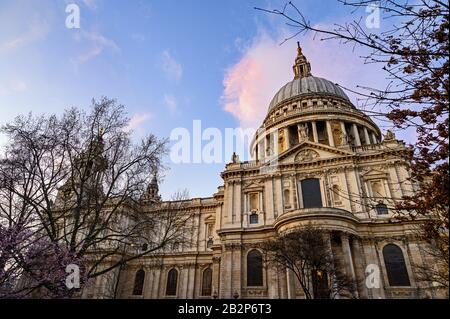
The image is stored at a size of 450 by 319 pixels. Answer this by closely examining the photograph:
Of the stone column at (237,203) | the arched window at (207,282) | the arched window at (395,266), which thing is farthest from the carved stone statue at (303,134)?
the arched window at (207,282)

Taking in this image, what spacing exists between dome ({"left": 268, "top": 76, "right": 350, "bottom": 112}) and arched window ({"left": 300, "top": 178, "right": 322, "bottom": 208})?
22453 mm

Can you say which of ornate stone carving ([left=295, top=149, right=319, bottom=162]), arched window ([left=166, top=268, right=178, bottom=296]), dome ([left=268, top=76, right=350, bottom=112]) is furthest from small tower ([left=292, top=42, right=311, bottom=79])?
arched window ([left=166, top=268, right=178, bottom=296])

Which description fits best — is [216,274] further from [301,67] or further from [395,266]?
[301,67]

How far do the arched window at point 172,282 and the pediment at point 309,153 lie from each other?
19.2 meters

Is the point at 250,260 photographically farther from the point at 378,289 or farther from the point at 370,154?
the point at 370,154

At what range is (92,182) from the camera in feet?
49.9

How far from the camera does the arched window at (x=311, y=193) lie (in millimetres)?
29312

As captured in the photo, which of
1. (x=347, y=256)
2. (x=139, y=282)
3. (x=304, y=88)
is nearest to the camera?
(x=347, y=256)

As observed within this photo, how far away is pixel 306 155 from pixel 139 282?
84.8 feet

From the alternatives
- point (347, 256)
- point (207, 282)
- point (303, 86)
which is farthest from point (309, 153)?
point (303, 86)

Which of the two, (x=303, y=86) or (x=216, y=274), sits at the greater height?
(x=303, y=86)

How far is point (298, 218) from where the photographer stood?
24.5m

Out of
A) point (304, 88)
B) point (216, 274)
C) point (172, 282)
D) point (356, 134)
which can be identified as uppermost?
point (304, 88)
